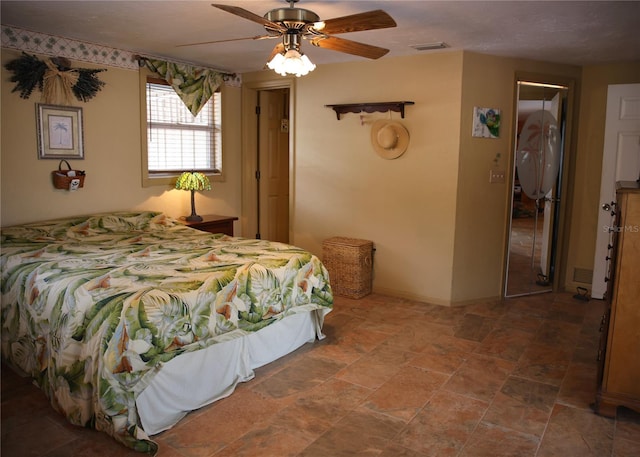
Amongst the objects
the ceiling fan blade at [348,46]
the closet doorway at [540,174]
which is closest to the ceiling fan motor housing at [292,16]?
the ceiling fan blade at [348,46]

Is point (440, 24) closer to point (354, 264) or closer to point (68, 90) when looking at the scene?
point (354, 264)

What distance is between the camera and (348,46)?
310 centimetres

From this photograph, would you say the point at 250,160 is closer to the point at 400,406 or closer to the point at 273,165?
the point at 273,165

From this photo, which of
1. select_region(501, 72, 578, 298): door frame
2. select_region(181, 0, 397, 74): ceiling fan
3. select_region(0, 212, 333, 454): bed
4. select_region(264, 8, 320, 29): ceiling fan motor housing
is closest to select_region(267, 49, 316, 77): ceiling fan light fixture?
select_region(181, 0, 397, 74): ceiling fan

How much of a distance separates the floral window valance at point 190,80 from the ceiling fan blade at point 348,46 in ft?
7.29

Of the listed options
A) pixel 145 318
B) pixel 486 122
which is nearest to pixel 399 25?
pixel 486 122

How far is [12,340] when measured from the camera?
3029 mm

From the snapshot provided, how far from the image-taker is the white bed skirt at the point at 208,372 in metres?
2.49

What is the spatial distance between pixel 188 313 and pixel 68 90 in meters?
2.60

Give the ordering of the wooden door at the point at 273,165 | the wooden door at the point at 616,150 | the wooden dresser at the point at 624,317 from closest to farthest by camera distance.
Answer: the wooden dresser at the point at 624,317, the wooden door at the point at 616,150, the wooden door at the point at 273,165

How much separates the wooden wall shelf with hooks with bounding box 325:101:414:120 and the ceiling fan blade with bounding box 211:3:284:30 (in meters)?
1.96

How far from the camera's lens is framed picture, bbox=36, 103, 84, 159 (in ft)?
13.0

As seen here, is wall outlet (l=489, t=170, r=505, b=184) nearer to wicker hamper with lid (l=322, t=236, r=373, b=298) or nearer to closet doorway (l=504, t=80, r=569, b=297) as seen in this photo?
closet doorway (l=504, t=80, r=569, b=297)

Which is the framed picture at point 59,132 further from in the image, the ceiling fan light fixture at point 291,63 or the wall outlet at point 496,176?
the wall outlet at point 496,176
